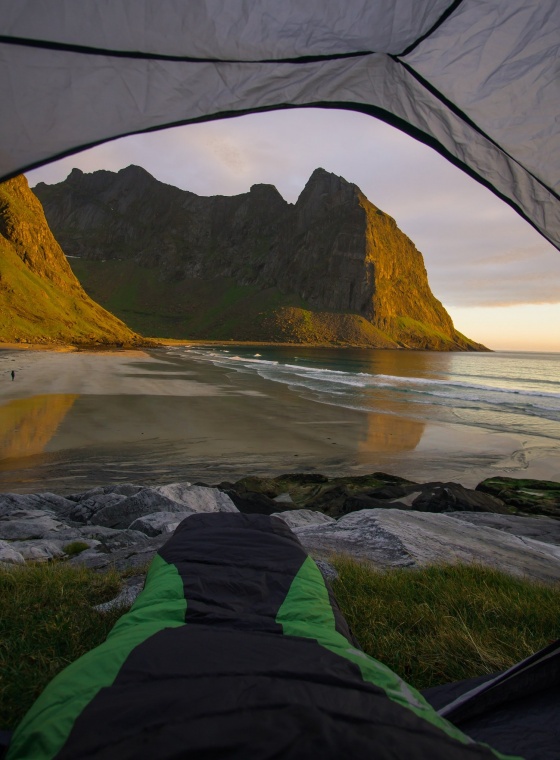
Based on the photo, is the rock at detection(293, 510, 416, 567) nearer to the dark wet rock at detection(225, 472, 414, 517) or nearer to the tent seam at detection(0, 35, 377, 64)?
the dark wet rock at detection(225, 472, 414, 517)

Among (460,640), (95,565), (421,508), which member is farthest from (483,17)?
(421,508)

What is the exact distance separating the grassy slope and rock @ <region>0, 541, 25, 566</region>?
5024 inches

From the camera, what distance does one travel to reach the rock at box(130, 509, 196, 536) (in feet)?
15.8

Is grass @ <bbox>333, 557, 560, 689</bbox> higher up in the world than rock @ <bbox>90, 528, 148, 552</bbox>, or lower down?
higher up

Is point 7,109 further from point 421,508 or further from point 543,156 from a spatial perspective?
point 421,508

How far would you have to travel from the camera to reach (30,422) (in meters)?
12.7

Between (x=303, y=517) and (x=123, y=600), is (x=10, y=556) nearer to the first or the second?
(x=123, y=600)

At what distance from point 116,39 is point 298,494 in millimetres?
6826

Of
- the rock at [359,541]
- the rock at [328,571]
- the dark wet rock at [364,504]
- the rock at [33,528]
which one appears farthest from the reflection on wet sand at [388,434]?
the rock at [328,571]

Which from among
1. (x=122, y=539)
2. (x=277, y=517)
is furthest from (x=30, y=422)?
(x=277, y=517)

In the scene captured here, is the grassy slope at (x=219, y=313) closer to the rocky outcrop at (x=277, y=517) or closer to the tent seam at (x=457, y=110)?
the rocky outcrop at (x=277, y=517)

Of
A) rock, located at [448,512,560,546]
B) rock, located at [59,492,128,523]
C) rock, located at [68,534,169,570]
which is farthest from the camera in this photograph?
rock, located at [59,492,128,523]

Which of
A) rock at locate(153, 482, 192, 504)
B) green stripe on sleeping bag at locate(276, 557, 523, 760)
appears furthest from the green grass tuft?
green stripe on sleeping bag at locate(276, 557, 523, 760)

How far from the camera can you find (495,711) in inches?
70.1
